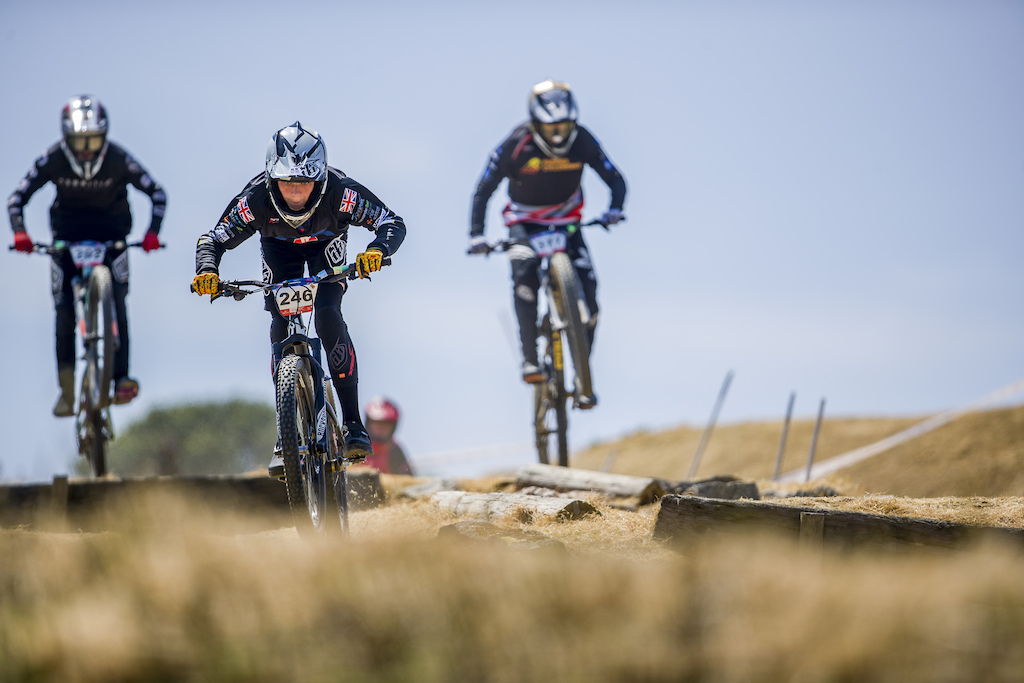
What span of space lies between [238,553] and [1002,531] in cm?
335

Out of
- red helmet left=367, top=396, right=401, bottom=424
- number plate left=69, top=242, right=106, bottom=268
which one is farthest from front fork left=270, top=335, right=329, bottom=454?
red helmet left=367, top=396, right=401, bottom=424

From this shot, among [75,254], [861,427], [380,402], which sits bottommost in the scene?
[861,427]

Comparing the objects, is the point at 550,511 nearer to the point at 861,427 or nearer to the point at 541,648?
the point at 541,648

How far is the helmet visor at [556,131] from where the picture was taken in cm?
972

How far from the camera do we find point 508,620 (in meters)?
2.71

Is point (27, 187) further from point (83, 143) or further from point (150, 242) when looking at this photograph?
point (150, 242)

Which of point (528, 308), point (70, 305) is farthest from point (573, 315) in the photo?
point (70, 305)

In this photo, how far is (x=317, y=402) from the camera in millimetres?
5781

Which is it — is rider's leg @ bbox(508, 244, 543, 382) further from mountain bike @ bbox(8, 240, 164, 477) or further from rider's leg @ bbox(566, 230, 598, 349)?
mountain bike @ bbox(8, 240, 164, 477)

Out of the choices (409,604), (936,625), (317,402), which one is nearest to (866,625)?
(936,625)

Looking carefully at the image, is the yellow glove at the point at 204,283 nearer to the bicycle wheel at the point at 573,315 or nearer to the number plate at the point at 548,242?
the bicycle wheel at the point at 573,315

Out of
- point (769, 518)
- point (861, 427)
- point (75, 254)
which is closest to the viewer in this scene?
point (769, 518)

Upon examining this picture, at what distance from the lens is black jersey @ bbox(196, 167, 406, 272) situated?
598 cm

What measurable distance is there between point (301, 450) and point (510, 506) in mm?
1959
